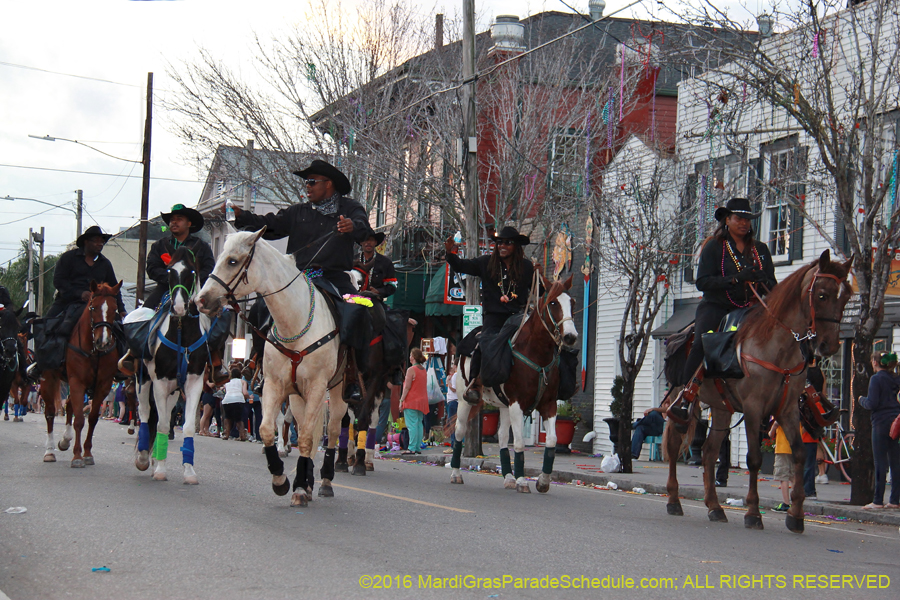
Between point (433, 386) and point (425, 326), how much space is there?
10024 mm

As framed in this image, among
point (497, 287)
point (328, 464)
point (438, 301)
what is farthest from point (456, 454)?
point (438, 301)

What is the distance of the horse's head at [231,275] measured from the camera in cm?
891

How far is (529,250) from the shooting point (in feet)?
89.4

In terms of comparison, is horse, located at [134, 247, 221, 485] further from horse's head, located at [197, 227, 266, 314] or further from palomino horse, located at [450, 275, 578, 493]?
palomino horse, located at [450, 275, 578, 493]

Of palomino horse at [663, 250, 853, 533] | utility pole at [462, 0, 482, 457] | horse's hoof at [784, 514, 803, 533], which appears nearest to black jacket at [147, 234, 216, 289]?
palomino horse at [663, 250, 853, 533]

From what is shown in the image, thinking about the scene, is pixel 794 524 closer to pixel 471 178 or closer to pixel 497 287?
pixel 497 287

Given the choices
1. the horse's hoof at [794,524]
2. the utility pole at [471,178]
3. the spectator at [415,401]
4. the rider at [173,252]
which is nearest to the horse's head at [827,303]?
the horse's hoof at [794,524]

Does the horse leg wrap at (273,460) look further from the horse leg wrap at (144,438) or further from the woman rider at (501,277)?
the woman rider at (501,277)

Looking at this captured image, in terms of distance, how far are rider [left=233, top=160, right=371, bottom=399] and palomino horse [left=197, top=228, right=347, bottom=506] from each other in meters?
0.50

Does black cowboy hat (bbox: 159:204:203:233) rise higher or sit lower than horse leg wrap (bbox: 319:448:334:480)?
higher

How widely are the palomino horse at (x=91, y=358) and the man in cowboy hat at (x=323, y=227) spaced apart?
3.73 m

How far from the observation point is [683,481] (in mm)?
16594

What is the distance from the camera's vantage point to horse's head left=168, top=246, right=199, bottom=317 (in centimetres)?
1080

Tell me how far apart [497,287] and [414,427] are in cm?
964
